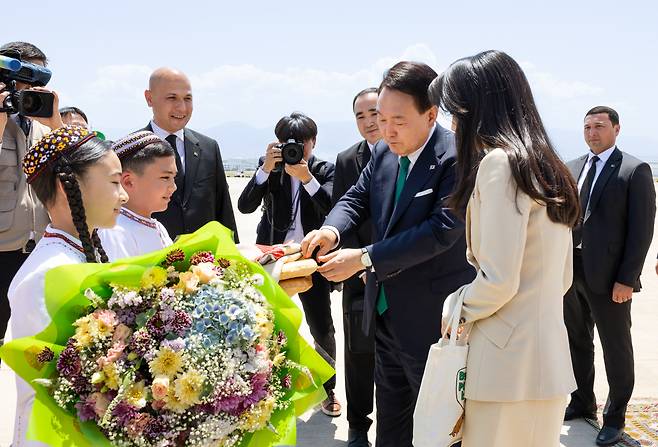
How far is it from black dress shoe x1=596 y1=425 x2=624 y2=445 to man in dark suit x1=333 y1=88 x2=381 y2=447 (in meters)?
1.52

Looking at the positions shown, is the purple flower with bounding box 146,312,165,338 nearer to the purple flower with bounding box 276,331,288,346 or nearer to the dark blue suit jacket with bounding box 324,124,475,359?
the purple flower with bounding box 276,331,288,346

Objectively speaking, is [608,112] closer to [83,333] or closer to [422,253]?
[422,253]

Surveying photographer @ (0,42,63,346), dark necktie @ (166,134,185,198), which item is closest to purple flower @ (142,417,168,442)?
dark necktie @ (166,134,185,198)

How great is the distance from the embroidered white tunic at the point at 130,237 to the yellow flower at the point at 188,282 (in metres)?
1.06

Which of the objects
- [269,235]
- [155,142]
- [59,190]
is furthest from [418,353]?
[269,235]

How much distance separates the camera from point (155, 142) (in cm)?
303

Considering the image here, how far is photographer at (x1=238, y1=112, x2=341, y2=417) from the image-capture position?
5.00 m

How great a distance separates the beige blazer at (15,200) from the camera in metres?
4.24

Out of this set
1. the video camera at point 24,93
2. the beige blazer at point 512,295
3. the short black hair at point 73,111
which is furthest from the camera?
the short black hair at point 73,111

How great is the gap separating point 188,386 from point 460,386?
3.70 feet

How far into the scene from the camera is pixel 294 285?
2.46 meters

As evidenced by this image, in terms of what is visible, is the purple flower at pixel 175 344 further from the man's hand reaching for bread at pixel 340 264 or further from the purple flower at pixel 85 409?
the man's hand reaching for bread at pixel 340 264

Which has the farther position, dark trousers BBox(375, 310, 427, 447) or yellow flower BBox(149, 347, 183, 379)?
dark trousers BBox(375, 310, 427, 447)

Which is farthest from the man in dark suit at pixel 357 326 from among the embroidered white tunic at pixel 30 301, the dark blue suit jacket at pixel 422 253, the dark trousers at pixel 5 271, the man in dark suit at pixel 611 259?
the embroidered white tunic at pixel 30 301
